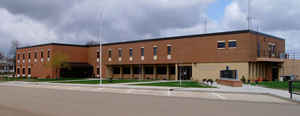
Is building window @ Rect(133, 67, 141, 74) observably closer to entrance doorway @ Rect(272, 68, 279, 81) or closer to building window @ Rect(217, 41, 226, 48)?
building window @ Rect(217, 41, 226, 48)

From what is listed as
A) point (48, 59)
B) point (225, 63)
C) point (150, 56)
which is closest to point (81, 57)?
point (48, 59)

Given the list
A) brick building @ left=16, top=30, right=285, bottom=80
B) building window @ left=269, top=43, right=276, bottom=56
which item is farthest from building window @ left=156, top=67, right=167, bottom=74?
building window @ left=269, top=43, right=276, bottom=56

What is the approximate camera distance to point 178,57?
44.8 meters

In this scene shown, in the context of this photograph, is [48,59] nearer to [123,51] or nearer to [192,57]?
[123,51]

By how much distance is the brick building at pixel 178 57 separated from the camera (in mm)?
38438

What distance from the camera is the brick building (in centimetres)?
3844

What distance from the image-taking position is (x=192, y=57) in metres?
43.1

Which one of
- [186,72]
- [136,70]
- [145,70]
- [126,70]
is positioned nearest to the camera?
[186,72]

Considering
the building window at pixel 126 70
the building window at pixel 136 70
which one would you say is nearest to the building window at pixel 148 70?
the building window at pixel 136 70

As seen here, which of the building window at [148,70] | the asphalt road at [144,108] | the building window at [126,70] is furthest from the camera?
the building window at [126,70]

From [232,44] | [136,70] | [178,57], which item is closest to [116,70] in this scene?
[136,70]

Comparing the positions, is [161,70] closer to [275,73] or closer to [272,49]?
[272,49]

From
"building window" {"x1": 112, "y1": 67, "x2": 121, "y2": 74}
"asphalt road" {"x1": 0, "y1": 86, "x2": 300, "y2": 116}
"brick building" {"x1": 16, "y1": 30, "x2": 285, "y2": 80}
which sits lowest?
"asphalt road" {"x1": 0, "y1": 86, "x2": 300, "y2": 116}

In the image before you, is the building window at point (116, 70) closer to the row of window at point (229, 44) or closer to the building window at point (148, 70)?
the building window at point (148, 70)
